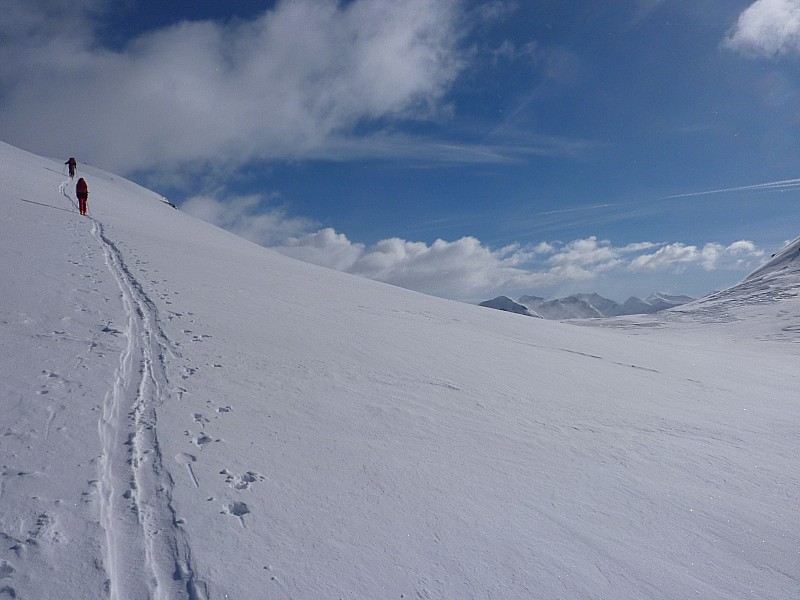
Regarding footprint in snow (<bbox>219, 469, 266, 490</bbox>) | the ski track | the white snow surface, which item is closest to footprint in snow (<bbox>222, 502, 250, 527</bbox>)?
the white snow surface

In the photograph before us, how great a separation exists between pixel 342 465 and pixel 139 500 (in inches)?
73.6

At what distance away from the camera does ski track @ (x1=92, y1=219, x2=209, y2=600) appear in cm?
334

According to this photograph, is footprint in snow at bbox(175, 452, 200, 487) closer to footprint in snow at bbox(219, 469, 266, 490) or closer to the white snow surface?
the white snow surface

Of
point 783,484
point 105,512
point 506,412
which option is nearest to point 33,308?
point 105,512

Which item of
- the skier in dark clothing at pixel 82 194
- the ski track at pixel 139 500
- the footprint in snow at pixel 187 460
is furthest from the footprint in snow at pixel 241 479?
the skier in dark clothing at pixel 82 194

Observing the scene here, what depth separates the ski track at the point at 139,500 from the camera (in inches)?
131

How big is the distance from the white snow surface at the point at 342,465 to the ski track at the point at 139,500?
0.06 ft

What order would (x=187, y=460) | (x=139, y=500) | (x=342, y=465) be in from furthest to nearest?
(x=342, y=465)
(x=187, y=460)
(x=139, y=500)

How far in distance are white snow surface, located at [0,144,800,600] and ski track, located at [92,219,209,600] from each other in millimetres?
19

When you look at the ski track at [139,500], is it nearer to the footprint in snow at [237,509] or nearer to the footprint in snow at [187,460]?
the footprint in snow at [187,460]

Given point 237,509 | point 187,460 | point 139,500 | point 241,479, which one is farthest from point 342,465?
point 139,500

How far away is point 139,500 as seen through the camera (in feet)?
13.4

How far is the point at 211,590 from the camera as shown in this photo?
11.0 feet

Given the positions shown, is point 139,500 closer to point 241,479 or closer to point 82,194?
point 241,479
